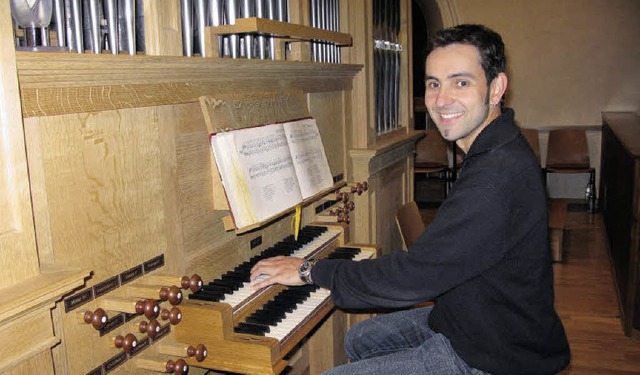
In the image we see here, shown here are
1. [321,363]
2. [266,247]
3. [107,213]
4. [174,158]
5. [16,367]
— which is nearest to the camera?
[16,367]

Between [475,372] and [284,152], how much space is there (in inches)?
44.3

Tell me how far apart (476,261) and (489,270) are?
0.36 feet

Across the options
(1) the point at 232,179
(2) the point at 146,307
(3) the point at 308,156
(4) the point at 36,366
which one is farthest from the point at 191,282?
(3) the point at 308,156

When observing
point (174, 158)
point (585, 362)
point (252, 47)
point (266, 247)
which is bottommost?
point (585, 362)

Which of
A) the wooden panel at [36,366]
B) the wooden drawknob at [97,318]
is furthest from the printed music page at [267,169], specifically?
the wooden panel at [36,366]

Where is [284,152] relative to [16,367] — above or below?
above

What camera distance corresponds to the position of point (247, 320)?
7.02ft

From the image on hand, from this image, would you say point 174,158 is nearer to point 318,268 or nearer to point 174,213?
point 174,213

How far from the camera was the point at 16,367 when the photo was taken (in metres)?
1.31

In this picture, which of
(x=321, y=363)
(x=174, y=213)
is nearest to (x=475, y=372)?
(x=174, y=213)

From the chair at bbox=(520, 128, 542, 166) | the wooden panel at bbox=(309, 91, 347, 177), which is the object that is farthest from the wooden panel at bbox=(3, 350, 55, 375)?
the chair at bbox=(520, 128, 542, 166)

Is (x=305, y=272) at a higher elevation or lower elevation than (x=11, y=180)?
lower

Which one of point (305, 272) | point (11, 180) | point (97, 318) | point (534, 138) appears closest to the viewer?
point (11, 180)

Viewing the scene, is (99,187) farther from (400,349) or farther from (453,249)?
(400,349)
